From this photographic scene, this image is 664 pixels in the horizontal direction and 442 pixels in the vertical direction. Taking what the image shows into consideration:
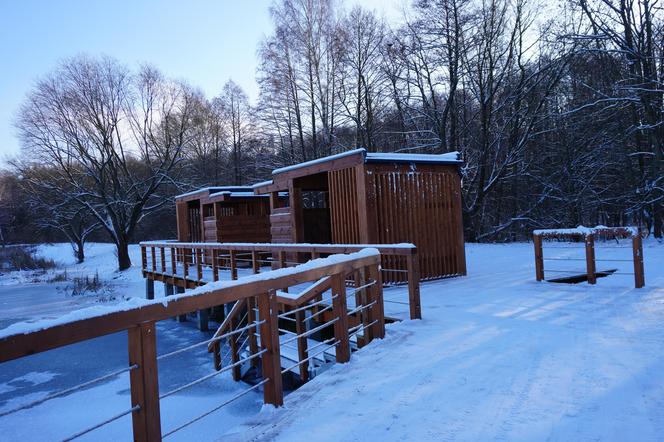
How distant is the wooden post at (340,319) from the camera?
3.94 meters

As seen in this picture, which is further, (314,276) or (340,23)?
(340,23)

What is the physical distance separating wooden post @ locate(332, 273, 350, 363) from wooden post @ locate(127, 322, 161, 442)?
6.50 feet

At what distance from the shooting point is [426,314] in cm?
579

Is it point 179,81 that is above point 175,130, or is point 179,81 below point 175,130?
above

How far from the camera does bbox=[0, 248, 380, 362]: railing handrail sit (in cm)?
162

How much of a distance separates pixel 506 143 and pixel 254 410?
17.6 m

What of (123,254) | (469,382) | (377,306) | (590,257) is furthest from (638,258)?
(123,254)

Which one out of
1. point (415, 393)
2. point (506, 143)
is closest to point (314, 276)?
point (415, 393)

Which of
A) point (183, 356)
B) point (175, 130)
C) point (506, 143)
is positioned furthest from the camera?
point (175, 130)

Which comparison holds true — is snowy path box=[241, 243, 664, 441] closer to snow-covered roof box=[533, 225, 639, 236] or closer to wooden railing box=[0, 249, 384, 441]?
wooden railing box=[0, 249, 384, 441]

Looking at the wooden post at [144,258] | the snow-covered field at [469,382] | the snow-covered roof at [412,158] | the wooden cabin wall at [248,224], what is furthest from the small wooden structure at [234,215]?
the snow-covered roof at [412,158]

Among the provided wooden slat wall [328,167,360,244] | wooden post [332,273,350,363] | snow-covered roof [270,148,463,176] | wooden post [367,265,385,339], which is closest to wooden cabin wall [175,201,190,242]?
snow-covered roof [270,148,463,176]

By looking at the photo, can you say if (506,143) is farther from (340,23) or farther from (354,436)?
(354,436)

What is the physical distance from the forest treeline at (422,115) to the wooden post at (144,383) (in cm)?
1577
